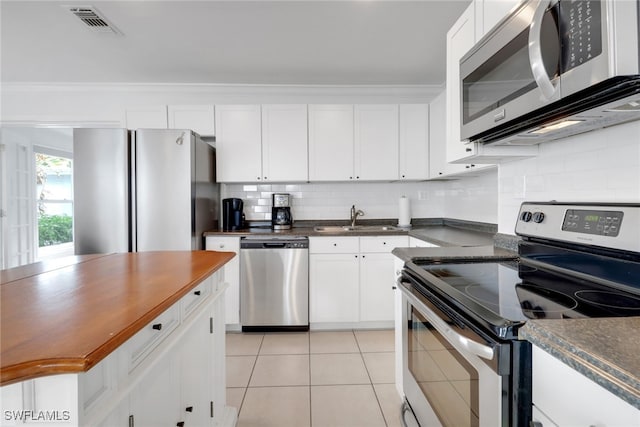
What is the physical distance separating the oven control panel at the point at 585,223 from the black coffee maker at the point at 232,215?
2520 mm

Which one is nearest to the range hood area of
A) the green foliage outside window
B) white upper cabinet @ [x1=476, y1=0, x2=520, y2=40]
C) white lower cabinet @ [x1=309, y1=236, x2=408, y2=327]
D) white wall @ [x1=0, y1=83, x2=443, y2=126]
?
white upper cabinet @ [x1=476, y1=0, x2=520, y2=40]

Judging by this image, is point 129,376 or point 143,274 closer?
point 129,376

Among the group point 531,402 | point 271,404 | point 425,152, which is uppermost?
point 425,152

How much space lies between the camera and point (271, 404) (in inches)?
72.2

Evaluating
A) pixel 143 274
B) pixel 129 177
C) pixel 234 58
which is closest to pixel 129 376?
pixel 143 274

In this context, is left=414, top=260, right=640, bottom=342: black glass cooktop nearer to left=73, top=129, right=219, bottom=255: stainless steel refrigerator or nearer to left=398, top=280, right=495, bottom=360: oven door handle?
left=398, top=280, right=495, bottom=360: oven door handle

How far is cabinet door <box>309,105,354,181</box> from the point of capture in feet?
10.3

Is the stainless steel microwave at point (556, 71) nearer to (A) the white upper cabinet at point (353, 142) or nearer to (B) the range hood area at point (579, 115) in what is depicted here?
(B) the range hood area at point (579, 115)

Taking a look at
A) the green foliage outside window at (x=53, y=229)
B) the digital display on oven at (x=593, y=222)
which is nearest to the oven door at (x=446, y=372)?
the digital display on oven at (x=593, y=222)

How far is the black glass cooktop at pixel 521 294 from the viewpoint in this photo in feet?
2.56

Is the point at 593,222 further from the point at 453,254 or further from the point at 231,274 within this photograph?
the point at 231,274

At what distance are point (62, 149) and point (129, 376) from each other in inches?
226

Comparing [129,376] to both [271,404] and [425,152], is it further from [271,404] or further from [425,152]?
[425,152]

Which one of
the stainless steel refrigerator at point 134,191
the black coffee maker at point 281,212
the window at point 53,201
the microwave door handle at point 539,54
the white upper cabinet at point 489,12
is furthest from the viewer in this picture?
the window at point 53,201
